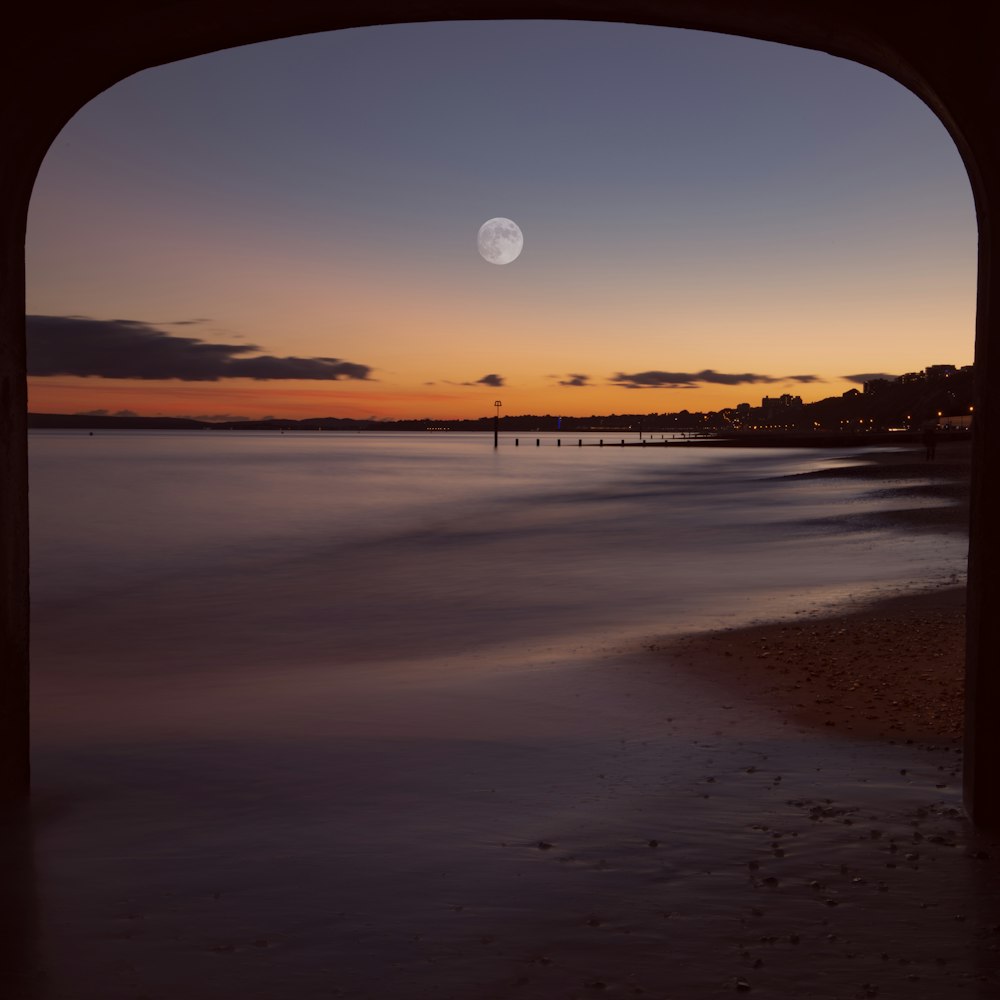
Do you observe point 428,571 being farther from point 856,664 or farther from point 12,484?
point 12,484

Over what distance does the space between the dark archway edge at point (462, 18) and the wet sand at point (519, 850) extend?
2.57 ft

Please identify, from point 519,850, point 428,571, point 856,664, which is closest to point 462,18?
point 519,850

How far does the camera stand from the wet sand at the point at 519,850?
332 cm

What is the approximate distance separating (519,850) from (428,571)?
15.9m

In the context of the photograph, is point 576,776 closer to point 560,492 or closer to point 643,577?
point 643,577

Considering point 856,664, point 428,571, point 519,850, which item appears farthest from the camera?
point 428,571

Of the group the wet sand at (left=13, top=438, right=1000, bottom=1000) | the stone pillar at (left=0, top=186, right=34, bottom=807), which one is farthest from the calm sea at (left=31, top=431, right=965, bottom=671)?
the stone pillar at (left=0, top=186, right=34, bottom=807)

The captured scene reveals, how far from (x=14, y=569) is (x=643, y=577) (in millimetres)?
13150

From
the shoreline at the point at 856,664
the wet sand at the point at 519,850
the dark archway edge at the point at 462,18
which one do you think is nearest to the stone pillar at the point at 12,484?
the dark archway edge at the point at 462,18

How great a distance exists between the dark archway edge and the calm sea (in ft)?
19.6

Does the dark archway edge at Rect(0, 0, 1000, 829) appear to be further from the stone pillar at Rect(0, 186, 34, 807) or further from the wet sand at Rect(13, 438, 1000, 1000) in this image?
the wet sand at Rect(13, 438, 1000, 1000)

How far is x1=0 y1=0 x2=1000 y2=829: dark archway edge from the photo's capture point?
4.24 meters

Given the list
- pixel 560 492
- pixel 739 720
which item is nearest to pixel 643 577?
pixel 739 720

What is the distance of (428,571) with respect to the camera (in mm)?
20203
